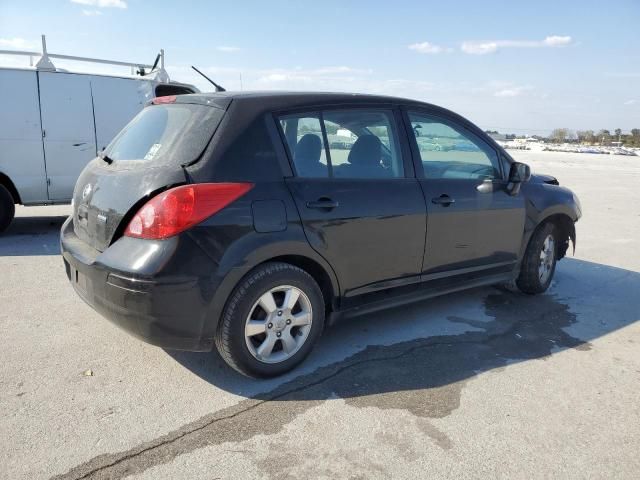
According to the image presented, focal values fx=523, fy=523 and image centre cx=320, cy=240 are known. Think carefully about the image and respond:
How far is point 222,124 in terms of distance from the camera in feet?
10.0

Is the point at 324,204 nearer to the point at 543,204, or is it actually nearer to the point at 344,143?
the point at 344,143

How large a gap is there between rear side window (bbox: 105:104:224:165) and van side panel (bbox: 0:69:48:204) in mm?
3958

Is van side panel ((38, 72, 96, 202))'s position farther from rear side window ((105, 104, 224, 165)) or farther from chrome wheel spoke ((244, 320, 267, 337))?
Answer: chrome wheel spoke ((244, 320, 267, 337))

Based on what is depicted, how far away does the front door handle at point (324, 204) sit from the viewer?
127 inches

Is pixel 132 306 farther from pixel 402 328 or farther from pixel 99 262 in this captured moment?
pixel 402 328

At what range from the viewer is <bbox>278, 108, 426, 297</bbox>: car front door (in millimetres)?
3275

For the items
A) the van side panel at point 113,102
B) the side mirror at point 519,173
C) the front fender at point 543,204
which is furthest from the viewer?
the van side panel at point 113,102

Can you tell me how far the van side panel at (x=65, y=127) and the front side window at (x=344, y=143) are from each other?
5038mm

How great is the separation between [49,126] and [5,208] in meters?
1.24

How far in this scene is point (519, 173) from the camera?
14.5ft

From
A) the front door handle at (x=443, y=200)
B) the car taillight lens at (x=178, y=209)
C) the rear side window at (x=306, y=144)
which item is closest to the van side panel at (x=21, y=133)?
the car taillight lens at (x=178, y=209)

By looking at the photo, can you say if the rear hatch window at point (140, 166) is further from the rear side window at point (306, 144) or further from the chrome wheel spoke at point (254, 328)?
the chrome wheel spoke at point (254, 328)

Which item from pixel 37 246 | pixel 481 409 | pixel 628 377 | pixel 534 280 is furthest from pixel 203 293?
pixel 37 246

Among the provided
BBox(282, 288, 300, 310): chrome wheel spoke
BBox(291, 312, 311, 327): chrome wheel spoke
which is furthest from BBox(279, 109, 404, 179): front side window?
BBox(291, 312, 311, 327): chrome wheel spoke
